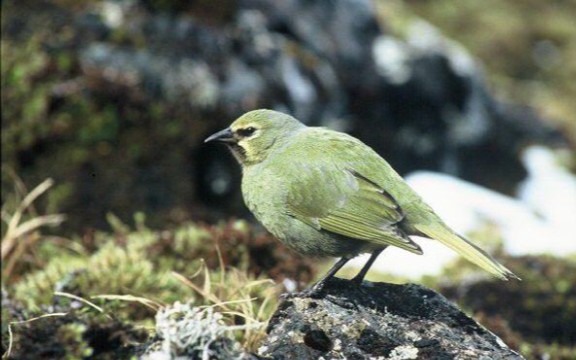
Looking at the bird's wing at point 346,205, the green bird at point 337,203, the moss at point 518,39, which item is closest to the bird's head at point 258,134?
the green bird at point 337,203

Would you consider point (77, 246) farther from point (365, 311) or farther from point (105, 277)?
point (365, 311)

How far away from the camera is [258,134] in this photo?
621cm

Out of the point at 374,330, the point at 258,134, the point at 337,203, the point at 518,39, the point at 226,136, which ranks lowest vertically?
the point at 374,330

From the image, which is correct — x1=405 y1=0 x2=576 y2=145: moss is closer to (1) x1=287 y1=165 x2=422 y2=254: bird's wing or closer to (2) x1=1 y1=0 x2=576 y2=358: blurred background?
(2) x1=1 y1=0 x2=576 y2=358: blurred background

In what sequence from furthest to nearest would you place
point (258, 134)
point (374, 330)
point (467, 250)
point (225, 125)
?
1. point (225, 125)
2. point (258, 134)
3. point (467, 250)
4. point (374, 330)

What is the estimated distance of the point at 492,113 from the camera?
17406 millimetres

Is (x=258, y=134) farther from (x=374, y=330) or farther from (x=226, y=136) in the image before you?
(x=374, y=330)

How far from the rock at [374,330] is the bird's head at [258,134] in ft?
4.09

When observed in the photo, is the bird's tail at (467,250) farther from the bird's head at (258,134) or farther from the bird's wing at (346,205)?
the bird's head at (258,134)

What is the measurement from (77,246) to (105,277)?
6.16 feet

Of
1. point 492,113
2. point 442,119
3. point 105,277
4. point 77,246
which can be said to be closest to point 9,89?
point 77,246

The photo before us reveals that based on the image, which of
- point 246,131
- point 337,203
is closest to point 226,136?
point 246,131

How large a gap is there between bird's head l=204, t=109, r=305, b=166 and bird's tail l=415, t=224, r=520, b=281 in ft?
4.11

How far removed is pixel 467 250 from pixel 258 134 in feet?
6.06
